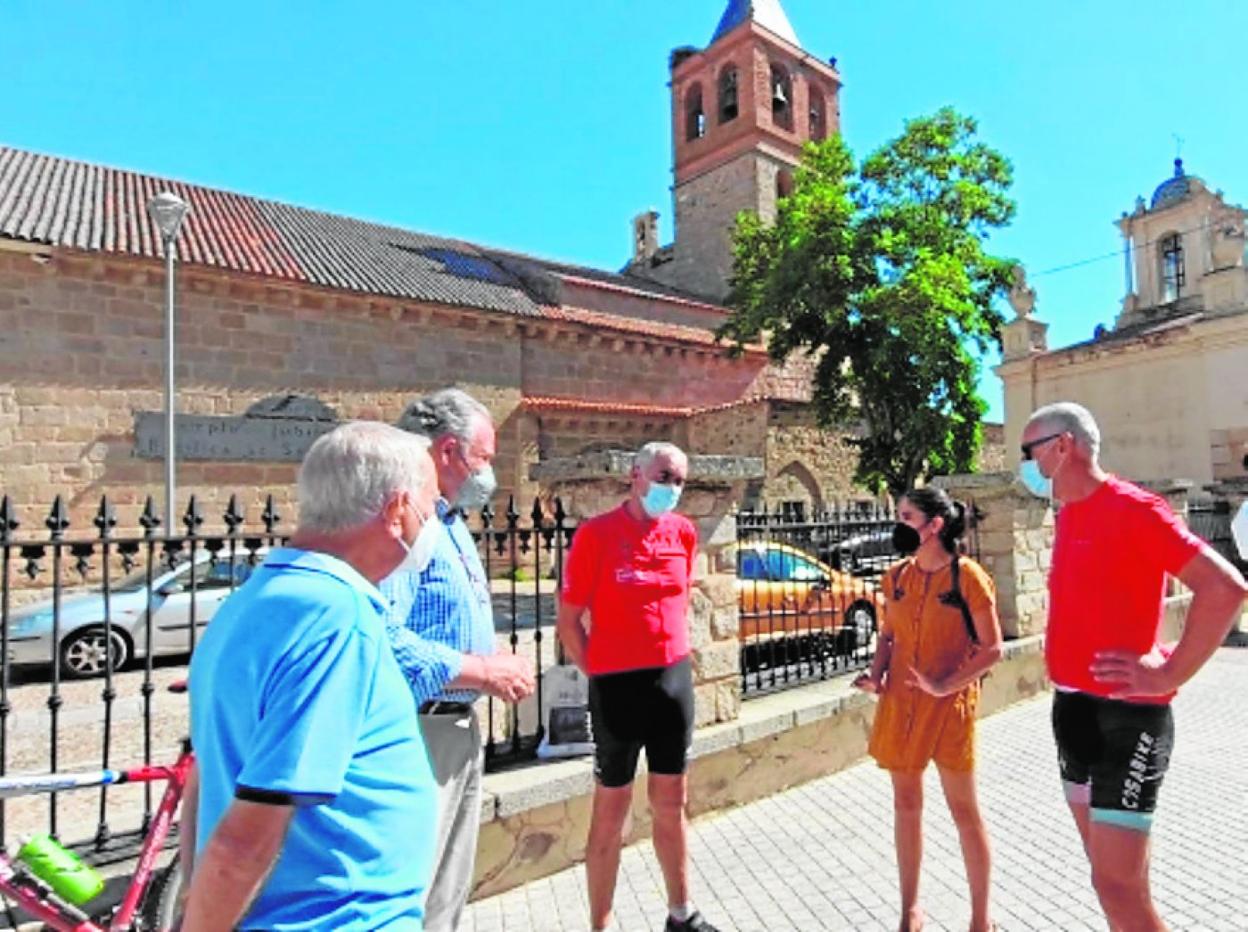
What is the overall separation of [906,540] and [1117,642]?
111cm

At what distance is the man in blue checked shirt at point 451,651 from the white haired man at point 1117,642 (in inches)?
67.3

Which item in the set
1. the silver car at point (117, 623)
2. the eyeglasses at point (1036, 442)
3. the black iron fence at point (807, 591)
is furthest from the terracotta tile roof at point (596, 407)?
the eyeglasses at point (1036, 442)

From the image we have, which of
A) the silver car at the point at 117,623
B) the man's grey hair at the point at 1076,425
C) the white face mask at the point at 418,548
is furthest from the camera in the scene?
the silver car at the point at 117,623

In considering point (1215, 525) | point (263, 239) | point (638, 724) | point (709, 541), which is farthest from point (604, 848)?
point (263, 239)

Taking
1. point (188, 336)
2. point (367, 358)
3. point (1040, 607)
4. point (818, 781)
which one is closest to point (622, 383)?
point (367, 358)

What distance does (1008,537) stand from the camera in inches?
278

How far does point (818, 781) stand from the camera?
17.3 feet

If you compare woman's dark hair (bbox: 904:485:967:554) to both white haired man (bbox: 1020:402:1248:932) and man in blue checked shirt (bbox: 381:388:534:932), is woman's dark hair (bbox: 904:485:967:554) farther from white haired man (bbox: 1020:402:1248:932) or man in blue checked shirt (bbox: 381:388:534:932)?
man in blue checked shirt (bbox: 381:388:534:932)

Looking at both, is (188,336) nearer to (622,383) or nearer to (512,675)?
(622,383)

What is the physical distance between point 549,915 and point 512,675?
5.83 ft

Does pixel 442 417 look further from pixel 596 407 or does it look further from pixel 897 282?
pixel 596 407

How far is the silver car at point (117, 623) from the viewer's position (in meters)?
8.20

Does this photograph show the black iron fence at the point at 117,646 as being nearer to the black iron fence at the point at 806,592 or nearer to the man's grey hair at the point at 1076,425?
the black iron fence at the point at 806,592

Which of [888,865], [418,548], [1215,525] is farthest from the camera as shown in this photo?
[1215,525]
